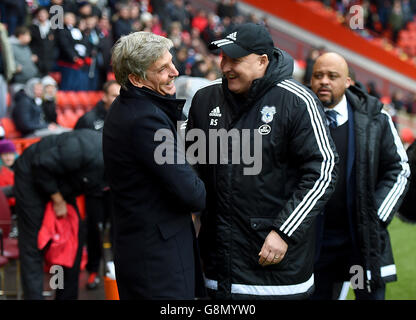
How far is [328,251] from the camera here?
388 centimetres

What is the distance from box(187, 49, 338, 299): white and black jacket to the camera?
3.12m

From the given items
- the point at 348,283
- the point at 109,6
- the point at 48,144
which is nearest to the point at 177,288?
the point at 348,283

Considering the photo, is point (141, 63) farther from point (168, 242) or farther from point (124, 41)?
point (168, 242)

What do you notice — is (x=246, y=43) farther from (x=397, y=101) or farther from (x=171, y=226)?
(x=397, y=101)

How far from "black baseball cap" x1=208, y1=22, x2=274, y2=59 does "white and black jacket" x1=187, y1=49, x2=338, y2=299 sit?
11 cm

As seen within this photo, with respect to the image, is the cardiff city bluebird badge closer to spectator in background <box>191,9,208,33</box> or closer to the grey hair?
the grey hair

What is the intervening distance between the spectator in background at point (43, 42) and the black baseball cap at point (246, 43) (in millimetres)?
8430

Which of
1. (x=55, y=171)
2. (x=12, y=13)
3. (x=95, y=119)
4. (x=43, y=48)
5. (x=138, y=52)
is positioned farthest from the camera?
(x=12, y=13)

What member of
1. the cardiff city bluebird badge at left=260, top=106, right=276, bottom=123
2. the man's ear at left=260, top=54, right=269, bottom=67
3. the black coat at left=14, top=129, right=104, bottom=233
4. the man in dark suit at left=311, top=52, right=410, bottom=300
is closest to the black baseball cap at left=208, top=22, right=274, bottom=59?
the man's ear at left=260, top=54, right=269, bottom=67

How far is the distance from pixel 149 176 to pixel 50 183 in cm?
200

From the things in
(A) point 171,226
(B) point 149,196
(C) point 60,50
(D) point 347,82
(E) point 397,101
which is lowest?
(E) point 397,101

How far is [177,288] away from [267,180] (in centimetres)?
67

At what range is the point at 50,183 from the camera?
471cm

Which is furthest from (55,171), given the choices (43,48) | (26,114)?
(43,48)
